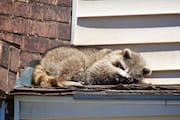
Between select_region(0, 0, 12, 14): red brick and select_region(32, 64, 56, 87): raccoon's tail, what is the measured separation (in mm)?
524

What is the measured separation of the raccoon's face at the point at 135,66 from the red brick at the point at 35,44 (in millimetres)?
656

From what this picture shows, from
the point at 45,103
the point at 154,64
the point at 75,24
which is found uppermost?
the point at 75,24

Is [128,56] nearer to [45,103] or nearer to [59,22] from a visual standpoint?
[59,22]

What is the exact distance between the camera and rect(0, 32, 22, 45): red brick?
3.61m

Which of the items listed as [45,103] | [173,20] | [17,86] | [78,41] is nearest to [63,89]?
[45,103]

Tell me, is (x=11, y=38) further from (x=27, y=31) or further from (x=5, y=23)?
(x=27, y=31)

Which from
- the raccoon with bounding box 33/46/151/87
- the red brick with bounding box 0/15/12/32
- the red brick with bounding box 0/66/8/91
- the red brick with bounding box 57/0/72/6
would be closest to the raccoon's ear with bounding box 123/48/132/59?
the raccoon with bounding box 33/46/151/87

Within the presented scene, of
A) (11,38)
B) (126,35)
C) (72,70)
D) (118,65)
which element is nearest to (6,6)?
(11,38)

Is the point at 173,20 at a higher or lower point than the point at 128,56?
higher

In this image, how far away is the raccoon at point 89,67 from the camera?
400 centimetres

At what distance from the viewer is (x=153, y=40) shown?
4176mm

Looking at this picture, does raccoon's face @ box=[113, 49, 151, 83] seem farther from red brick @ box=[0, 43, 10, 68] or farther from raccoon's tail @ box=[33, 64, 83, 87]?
red brick @ box=[0, 43, 10, 68]

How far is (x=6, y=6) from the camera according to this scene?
3.68 meters

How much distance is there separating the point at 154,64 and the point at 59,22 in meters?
0.85
